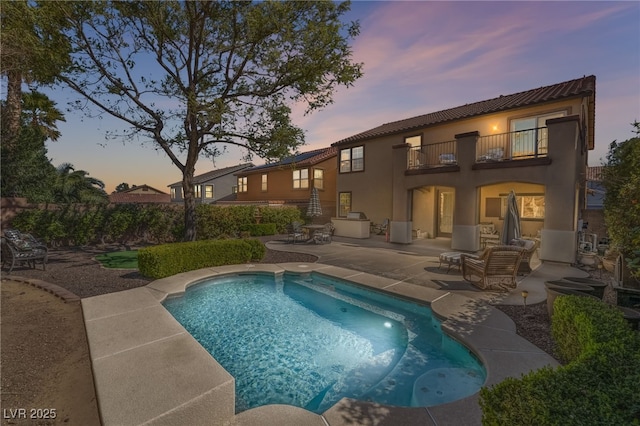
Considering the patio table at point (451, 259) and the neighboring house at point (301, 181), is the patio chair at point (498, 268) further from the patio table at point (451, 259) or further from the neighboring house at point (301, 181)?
the neighboring house at point (301, 181)

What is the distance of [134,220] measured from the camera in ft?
50.4

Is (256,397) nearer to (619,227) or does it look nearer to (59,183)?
(619,227)

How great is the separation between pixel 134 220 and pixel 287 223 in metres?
10.1

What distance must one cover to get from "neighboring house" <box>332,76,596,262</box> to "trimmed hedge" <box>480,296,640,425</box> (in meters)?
10.3

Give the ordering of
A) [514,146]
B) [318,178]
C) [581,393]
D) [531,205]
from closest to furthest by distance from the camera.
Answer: [581,393] → [514,146] → [531,205] → [318,178]

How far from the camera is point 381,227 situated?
1938 centimetres

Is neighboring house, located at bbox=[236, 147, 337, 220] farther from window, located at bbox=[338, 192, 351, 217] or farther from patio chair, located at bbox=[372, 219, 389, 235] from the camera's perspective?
patio chair, located at bbox=[372, 219, 389, 235]

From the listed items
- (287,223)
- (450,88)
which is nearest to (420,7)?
(450,88)

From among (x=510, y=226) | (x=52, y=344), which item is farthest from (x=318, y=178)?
(x=52, y=344)

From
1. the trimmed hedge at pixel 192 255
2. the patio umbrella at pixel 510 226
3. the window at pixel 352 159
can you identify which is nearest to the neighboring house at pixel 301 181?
the window at pixel 352 159

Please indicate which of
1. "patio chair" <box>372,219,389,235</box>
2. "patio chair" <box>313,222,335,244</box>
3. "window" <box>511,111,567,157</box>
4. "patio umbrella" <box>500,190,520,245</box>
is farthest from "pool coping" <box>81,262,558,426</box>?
"patio chair" <box>372,219,389,235</box>

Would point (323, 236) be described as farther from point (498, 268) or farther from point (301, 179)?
point (301, 179)

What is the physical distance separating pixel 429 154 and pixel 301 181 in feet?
42.1

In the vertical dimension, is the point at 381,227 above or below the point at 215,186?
below
